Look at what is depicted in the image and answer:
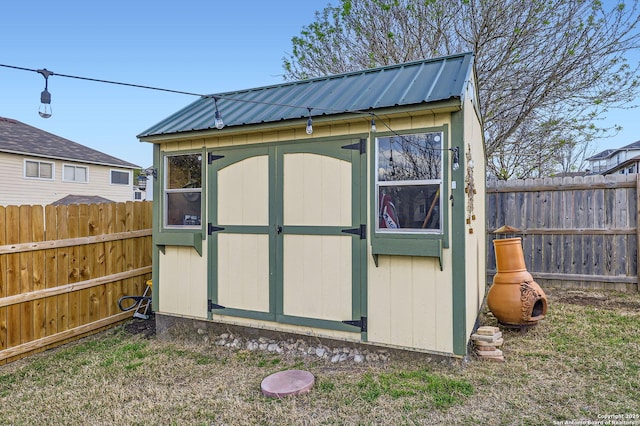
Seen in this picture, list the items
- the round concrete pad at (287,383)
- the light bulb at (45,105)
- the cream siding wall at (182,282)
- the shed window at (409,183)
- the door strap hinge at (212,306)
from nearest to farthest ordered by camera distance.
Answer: the light bulb at (45,105), the round concrete pad at (287,383), the shed window at (409,183), the door strap hinge at (212,306), the cream siding wall at (182,282)

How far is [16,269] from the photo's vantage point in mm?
3971

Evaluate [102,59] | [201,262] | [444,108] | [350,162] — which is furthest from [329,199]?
[102,59]

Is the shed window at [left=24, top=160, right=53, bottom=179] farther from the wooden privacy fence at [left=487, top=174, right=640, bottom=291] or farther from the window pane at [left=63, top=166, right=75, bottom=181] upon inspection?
the wooden privacy fence at [left=487, top=174, right=640, bottom=291]

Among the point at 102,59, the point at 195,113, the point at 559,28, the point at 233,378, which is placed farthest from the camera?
the point at 102,59

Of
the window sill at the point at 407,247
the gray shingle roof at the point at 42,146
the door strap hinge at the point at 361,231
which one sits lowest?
the window sill at the point at 407,247

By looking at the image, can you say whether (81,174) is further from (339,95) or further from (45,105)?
(45,105)

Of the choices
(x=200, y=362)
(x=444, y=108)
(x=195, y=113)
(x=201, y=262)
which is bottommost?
(x=200, y=362)

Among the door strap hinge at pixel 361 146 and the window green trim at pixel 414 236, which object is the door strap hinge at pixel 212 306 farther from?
the door strap hinge at pixel 361 146

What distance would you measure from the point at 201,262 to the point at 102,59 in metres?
6.90

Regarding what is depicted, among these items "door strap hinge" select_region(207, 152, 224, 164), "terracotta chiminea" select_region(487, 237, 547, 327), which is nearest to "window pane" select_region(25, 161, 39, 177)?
"door strap hinge" select_region(207, 152, 224, 164)

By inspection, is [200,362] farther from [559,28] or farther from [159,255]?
[559,28]

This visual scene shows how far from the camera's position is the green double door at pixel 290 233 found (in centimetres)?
373

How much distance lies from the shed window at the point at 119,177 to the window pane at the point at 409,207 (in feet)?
55.6

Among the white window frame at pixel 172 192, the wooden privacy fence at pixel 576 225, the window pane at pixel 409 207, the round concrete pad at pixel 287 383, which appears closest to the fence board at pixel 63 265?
the white window frame at pixel 172 192
